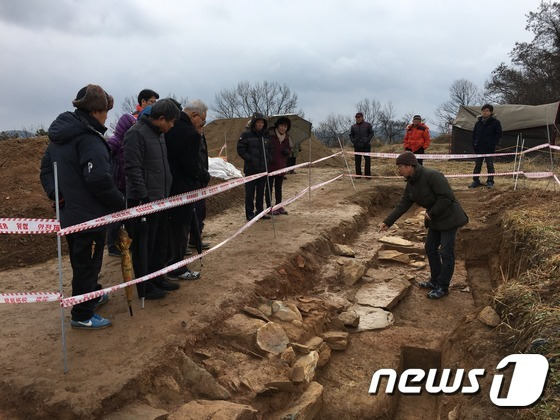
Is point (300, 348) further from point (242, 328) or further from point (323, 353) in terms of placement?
point (242, 328)

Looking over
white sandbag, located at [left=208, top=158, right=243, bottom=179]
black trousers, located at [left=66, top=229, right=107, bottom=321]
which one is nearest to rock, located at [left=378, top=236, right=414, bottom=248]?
black trousers, located at [left=66, top=229, right=107, bottom=321]

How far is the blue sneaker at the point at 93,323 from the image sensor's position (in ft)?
12.6

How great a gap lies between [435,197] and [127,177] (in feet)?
12.2

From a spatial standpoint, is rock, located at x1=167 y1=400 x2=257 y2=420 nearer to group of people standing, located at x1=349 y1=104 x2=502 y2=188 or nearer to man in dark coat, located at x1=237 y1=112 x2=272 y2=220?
man in dark coat, located at x1=237 y1=112 x2=272 y2=220

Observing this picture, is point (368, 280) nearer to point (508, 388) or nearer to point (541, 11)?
point (508, 388)

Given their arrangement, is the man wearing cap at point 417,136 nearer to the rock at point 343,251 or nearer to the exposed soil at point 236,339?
the exposed soil at point 236,339

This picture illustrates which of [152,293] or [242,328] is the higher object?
[152,293]

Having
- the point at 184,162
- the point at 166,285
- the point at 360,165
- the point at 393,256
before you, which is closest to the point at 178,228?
the point at 166,285

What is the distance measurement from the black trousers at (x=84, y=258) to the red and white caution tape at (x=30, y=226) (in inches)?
13.9

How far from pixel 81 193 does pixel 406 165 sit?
3.69 m

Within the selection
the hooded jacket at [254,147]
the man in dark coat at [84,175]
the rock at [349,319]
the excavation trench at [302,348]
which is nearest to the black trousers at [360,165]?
the hooded jacket at [254,147]

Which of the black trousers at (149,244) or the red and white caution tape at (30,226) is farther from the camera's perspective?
Result: the black trousers at (149,244)

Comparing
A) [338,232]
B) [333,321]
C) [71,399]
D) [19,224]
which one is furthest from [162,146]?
[338,232]

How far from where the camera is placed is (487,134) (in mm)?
10719
